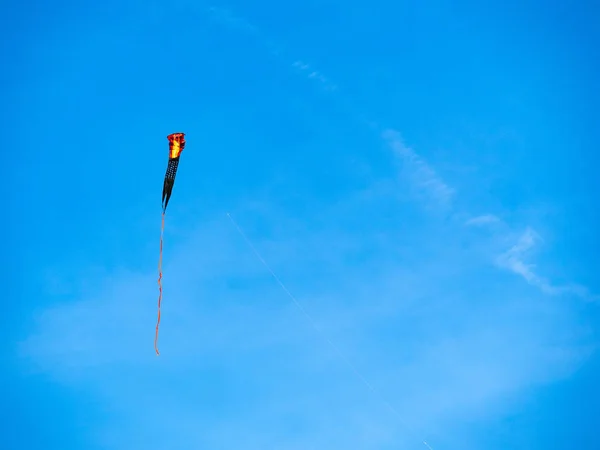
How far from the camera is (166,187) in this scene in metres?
13.0

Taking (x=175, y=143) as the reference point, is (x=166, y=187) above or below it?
below

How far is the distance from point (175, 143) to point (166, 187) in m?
1.64

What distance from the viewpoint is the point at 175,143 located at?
13.5m
